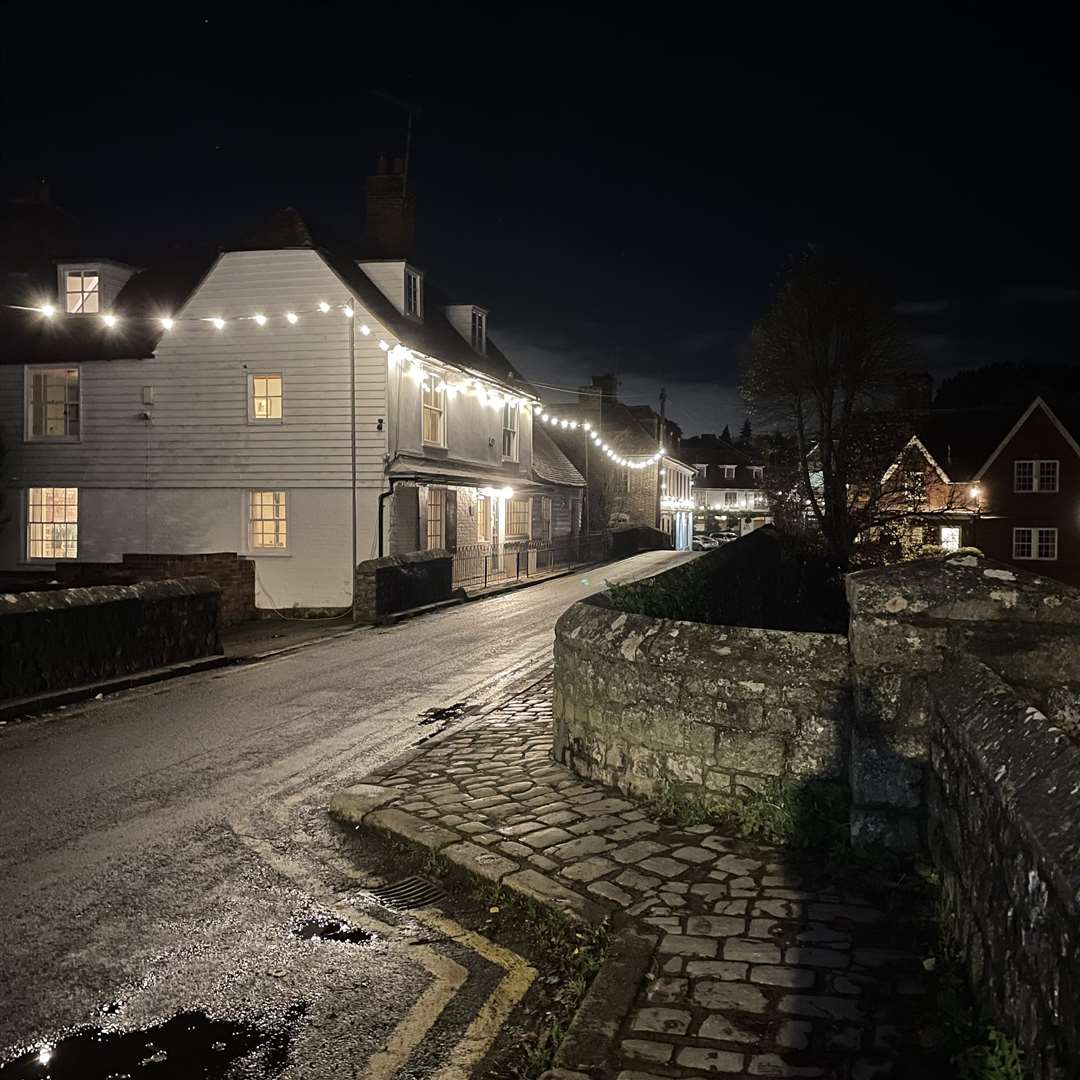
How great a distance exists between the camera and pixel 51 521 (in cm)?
2553

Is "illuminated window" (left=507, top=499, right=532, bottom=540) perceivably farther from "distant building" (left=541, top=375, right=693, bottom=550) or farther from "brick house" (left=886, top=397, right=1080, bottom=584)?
"brick house" (left=886, top=397, right=1080, bottom=584)

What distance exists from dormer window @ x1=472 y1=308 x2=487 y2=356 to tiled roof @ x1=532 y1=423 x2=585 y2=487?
5963mm

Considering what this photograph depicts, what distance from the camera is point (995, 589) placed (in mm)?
5305

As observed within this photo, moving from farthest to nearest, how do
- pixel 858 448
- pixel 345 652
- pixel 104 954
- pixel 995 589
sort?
pixel 858 448, pixel 345 652, pixel 995 589, pixel 104 954

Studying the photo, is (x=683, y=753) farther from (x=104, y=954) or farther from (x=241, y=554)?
(x=241, y=554)

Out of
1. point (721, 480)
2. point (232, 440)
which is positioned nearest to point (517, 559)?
point (232, 440)

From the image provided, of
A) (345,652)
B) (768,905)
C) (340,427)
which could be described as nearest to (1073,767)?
(768,905)

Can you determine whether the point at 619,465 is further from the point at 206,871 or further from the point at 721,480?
the point at 721,480

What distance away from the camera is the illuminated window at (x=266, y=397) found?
965 inches

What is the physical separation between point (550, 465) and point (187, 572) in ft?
82.5

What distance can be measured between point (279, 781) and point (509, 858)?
3.11m

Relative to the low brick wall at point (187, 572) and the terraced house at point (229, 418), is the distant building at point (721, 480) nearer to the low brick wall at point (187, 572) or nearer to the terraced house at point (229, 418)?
the terraced house at point (229, 418)

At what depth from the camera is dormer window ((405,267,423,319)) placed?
91.8ft

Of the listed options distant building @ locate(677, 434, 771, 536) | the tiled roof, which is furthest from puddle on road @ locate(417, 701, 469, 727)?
distant building @ locate(677, 434, 771, 536)
